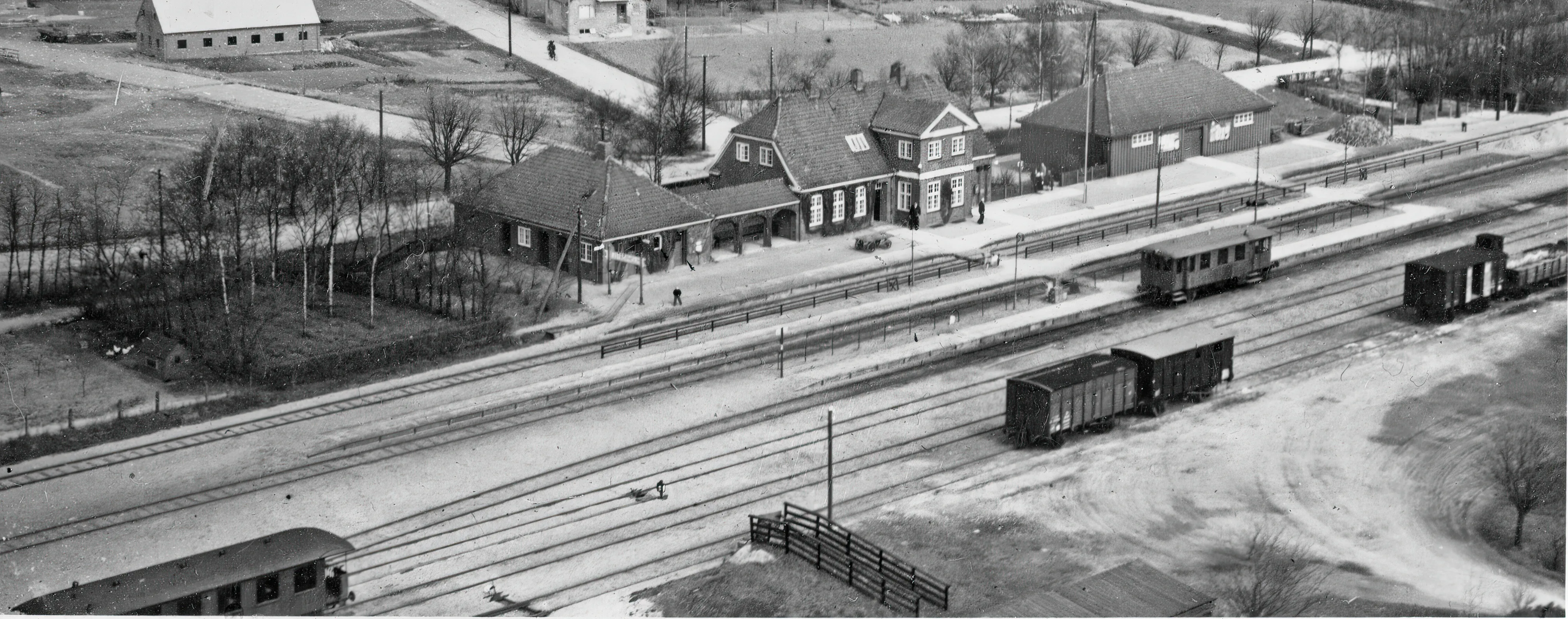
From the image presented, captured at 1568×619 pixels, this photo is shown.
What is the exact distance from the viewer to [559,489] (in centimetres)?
6372

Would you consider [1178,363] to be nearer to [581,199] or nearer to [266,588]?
[581,199]

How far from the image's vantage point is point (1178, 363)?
7112 centimetres

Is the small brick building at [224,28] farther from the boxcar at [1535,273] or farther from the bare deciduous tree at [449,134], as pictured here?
the boxcar at [1535,273]

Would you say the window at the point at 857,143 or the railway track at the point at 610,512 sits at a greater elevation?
the window at the point at 857,143

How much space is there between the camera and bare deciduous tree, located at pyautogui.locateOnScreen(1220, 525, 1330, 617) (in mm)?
52594

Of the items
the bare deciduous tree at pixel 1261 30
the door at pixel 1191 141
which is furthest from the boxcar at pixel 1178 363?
the bare deciduous tree at pixel 1261 30

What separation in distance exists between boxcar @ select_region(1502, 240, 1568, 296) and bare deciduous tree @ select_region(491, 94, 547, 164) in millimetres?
46866

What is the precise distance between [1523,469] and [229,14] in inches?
3331

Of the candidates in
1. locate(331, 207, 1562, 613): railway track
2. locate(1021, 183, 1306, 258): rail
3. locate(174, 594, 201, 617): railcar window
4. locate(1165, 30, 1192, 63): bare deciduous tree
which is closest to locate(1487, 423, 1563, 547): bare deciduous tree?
locate(331, 207, 1562, 613): railway track

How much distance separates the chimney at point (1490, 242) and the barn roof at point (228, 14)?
7143cm

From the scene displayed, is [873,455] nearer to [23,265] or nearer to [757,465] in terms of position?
[757,465]

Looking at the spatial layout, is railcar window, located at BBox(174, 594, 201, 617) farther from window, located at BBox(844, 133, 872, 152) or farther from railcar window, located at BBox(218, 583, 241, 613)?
window, located at BBox(844, 133, 872, 152)

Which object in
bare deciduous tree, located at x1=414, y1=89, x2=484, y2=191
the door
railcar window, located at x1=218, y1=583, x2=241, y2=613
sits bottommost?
railcar window, located at x1=218, y1=583, x2=241, y2=613

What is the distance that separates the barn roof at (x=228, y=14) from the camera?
385 ft
